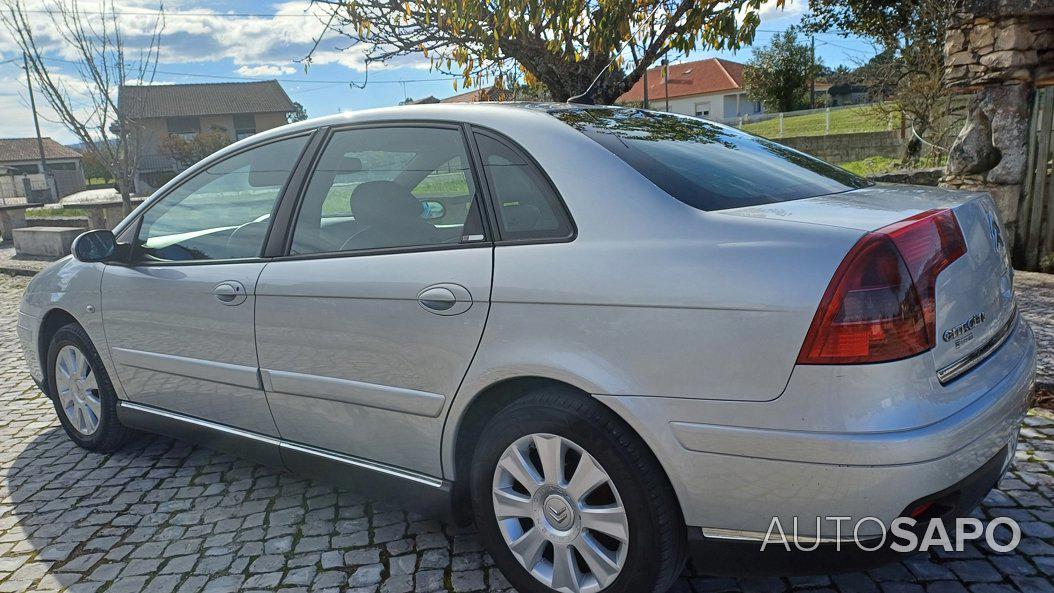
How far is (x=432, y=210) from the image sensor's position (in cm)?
272

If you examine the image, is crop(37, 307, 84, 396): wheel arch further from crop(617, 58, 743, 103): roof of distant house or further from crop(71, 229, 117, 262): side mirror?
crop(617, 58, 743, 103): roof of distant house

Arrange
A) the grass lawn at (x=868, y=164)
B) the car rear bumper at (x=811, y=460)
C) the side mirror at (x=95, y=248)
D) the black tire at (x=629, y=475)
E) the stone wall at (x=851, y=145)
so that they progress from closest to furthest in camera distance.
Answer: the car rear bumper at (x=811, y=460) < the black tire at (x=629, y=475) < the side mirror at (x=95, y=248) < the grass lawn at (x=868, y=164) < the stone wall at (x=851, y=145)

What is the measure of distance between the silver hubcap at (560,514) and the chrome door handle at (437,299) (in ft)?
1.62

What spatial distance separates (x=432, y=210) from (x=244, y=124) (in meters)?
62.3

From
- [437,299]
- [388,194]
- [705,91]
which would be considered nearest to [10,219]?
[388,194]

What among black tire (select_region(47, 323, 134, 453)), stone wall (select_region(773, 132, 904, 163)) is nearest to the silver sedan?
black tire (select_region(47, 323, 134, 453))

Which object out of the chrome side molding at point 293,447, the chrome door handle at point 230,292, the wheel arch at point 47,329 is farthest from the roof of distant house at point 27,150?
the chrome door handle at point 230,292

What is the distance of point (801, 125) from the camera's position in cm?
2383

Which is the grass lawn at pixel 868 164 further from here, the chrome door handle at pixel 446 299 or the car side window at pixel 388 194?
the chrome door handle at pixel 446 299

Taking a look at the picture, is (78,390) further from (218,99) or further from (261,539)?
(218,99)

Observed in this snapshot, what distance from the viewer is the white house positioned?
2345 inches

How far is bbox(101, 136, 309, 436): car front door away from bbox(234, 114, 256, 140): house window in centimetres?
5986

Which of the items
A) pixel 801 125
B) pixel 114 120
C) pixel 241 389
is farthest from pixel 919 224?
pixel 801 125

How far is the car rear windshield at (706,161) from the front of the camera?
2330 millimetres
